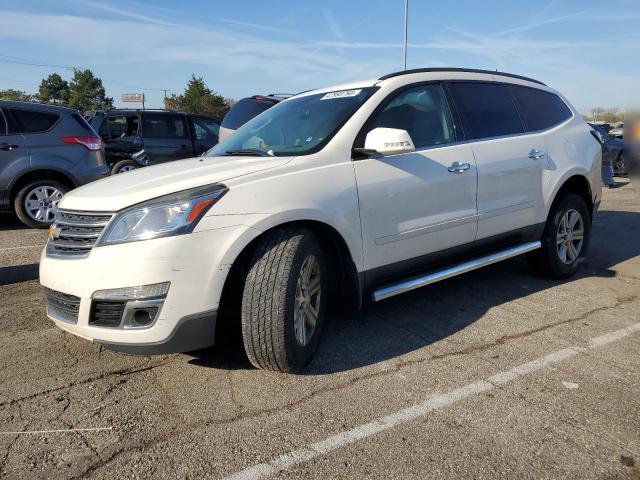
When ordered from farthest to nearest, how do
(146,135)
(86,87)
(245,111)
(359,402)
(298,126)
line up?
(86,87), (146,135), (245,111), (298,126), (359,402)

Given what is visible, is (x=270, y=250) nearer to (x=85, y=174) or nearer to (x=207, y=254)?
(x=207, y=254)

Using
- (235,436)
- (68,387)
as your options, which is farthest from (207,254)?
(68,387)

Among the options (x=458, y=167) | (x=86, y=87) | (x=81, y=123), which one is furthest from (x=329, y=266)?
(x=86, y=87)

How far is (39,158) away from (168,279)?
566 centimetres

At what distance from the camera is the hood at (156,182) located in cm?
290

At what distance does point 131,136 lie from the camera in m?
11.7

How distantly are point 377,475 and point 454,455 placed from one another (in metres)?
0.38

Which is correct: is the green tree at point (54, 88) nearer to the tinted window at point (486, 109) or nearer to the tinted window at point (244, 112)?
the tinted window at point (244, 112)

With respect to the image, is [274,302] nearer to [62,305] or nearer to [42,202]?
[62,305]

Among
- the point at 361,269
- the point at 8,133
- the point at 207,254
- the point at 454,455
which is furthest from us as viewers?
the point at 8,133

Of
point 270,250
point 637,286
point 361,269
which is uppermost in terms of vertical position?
point 270,250

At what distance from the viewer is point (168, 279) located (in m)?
2.72

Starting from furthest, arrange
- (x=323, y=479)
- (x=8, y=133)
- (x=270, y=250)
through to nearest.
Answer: (x=8, y=133), (x=270, y=250), (x=323, y=479)

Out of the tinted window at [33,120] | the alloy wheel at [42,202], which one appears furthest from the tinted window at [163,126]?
the alloy wheel at [42,202]
